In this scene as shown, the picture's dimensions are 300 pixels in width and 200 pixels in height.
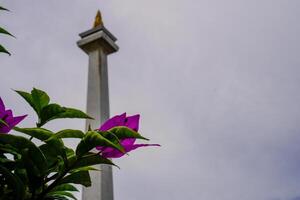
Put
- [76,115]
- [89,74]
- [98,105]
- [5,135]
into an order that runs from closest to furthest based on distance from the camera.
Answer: [5,135] → [76,115] → [98,105] → [89,74]

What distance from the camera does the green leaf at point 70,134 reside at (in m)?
0.84

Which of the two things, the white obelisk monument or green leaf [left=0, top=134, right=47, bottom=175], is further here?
the white obelisk monument

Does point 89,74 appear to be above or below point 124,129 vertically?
above

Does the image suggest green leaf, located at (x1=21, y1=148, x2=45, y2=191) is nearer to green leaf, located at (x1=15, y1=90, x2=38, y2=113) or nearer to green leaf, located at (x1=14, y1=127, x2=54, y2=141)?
green leaf, located at (x1=14, y1=127, x2=54, y2=141)

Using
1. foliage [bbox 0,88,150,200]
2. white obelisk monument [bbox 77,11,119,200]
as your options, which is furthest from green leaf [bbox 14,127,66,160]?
white obelisk monument [bbox 77,11,119,200]

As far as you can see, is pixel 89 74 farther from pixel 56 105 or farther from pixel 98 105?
pixel 56 105

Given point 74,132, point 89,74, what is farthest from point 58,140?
point 89,74

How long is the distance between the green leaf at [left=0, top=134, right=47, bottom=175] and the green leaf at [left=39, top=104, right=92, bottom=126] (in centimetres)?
12

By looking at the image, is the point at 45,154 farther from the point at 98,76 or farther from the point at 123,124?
the point at 98,76

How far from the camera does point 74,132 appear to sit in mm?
848

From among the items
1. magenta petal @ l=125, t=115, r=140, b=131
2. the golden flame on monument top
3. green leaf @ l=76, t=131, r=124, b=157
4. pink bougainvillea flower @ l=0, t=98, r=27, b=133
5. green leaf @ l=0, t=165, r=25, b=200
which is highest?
the golden flame on monument top

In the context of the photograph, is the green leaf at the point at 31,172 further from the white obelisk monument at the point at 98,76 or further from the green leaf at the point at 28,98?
the white obelisk monument at the point at 98,76

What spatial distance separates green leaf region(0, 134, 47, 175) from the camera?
79 centimetres

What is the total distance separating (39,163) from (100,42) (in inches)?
244
